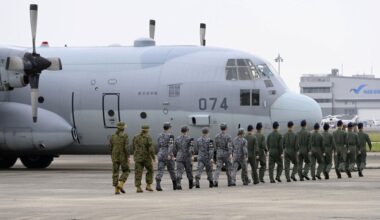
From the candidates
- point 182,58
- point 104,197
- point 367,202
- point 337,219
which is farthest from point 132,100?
point 337,219

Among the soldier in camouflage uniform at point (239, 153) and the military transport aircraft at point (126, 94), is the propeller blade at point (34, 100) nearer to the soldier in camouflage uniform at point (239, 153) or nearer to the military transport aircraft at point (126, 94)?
the military transport aircraft at point (126, 94)

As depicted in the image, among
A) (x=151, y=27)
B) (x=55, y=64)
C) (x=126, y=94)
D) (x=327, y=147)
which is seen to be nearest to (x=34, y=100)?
(x=55, y=64)

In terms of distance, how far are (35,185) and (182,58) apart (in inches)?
373

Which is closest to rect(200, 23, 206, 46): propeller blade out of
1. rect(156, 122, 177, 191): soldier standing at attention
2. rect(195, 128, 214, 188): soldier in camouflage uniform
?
rect(195, 128, 214, 188): soldier in camouflage uniform

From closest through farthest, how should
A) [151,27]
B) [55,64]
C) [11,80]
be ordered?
[11,80], [55,64], [151,27]

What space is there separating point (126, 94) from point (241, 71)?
422 cm

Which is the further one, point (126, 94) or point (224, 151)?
point (126, 94)

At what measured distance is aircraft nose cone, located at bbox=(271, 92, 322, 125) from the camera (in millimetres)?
34781

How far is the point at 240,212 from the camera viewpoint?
19844 mm

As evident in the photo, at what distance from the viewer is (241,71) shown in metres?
35.7

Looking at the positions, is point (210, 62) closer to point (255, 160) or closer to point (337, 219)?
point (255, 160)

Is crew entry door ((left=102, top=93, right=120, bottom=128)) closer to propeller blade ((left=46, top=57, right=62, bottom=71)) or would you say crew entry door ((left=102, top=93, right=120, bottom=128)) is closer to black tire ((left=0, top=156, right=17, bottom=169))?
propeller blade ((left=46, top=57, right=62, bottom=71))

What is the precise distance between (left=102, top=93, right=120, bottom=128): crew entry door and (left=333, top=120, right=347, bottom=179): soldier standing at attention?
8614mm

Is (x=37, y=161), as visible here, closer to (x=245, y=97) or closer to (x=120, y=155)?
(x=245, y=97)
